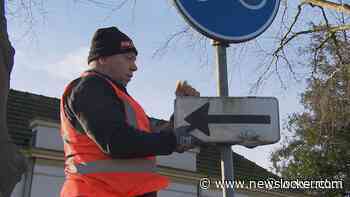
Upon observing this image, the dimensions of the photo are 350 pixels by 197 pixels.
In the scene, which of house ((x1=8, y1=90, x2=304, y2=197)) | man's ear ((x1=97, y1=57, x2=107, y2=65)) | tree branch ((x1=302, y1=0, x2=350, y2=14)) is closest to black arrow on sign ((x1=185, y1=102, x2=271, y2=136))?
man's ear ((x1=97, y1=57, x2=107, y2=65))

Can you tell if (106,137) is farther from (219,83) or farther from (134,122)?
(219,83)

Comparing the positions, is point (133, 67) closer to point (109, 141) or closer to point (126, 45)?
point (126, 45)

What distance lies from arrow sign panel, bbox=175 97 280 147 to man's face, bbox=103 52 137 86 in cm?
28

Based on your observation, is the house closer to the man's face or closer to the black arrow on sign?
the black arrow on sign

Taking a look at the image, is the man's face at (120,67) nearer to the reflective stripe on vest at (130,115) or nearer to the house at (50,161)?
the reflective stripe on vest at (130,115)

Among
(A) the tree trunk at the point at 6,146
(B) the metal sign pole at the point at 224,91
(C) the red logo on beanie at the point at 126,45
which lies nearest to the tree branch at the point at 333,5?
(A) the tree trunk at the point at 6,146

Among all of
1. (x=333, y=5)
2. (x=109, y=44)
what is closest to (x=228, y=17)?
(x=109, y=44)

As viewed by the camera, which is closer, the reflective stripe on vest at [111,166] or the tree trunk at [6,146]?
the reflective stripe on vest at [111,166]

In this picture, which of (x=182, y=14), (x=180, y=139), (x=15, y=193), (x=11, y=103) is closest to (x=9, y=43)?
(x=182, y=14)

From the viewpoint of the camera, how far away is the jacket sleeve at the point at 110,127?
2104 mm

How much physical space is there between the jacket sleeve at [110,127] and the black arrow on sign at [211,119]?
25 centimetres

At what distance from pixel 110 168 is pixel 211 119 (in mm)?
600

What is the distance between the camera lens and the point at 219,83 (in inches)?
105

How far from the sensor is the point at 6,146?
524 centimetres
